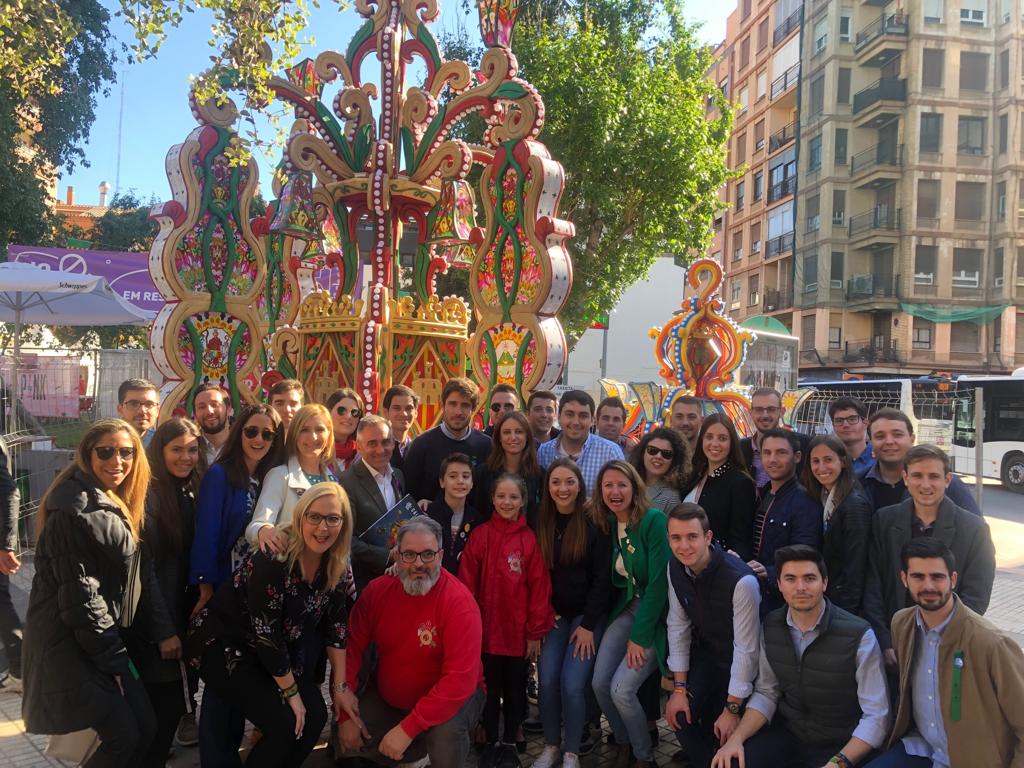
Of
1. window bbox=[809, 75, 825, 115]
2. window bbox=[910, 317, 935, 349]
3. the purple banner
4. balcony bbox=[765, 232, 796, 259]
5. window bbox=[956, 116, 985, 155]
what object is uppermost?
window bbox=[809, 75, 825, 115]

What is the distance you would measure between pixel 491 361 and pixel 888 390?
1404 centimetres

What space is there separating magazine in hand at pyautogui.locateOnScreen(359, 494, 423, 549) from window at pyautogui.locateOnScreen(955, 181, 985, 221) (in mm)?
31883

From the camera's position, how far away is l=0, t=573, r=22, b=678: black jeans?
4418mm

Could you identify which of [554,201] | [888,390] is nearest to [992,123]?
[888,390]

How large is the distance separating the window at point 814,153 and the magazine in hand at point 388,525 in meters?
32.6

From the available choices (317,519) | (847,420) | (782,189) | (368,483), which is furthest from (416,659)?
(782,189)

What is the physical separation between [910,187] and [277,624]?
3221 cm

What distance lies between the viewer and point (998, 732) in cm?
282

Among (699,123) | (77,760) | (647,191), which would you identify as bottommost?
(77,760)

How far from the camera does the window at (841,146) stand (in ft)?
105

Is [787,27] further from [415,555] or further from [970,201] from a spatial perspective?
[415,555]

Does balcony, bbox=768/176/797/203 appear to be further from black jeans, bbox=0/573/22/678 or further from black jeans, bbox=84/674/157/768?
black jeans, bbox=84/674/157/768

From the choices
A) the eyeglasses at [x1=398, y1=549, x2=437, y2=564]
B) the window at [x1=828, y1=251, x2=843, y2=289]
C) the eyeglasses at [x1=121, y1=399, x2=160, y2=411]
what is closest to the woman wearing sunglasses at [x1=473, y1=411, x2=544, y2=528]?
the eyeglasses at [x1=398, y1=549, x2=437, y2=564]

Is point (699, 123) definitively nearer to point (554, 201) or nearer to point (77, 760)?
point (554, 201)
